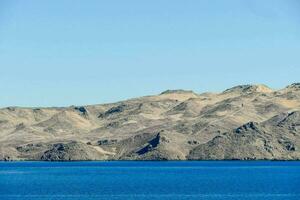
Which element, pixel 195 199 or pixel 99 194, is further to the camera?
pixel 99 194

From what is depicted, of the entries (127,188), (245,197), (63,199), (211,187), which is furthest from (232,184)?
(63,199)

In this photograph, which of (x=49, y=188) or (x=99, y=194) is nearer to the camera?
(x=99, y=194)

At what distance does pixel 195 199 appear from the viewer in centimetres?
14900

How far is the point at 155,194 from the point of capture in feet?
531

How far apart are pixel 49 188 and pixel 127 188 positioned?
18.3 m

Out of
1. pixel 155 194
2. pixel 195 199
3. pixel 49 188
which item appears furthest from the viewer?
pixel 49 188

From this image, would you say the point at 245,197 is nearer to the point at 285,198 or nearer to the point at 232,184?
the point at 285,198

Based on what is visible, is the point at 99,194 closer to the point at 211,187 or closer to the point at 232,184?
the point at 211,187

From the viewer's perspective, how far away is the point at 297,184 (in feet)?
643

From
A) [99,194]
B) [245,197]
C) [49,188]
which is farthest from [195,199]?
[49,188]

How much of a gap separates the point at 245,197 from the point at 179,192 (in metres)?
18.7

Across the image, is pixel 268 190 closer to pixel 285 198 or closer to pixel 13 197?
pixel 285 198

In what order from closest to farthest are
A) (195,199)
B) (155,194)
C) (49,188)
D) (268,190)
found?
(195,199) → (155,194) → (268,190) → (49,188)

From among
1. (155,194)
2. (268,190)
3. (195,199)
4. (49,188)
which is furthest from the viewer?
(49,188)
